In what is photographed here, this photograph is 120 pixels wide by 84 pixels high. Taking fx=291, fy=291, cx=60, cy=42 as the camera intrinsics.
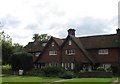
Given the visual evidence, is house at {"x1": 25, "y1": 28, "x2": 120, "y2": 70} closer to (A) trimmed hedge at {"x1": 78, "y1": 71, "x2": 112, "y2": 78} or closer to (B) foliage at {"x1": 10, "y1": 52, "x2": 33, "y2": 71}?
(B) foliage at {"x1": 10, "y1": 52, "x2": 33, "y2": 71}

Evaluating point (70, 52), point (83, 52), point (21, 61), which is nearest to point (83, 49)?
point (83, 52)

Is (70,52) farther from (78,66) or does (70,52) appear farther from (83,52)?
(78,66)

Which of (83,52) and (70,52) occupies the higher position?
(70,52)

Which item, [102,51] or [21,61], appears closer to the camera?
[21,61]

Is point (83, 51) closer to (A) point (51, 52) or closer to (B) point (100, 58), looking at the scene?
(B) point (100, 58)

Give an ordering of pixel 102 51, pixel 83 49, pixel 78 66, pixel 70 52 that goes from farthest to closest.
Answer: pixel 70 52
pixel 83 49
pixel 102 51
pixel 78 66

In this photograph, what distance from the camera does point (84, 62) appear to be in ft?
205

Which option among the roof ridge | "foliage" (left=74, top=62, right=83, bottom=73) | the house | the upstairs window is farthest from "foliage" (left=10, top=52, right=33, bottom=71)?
the upstairs window

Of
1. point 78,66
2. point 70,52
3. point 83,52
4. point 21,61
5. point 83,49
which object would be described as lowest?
point 78,66

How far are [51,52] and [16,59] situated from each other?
400 inches

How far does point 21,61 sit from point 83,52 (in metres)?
13.4

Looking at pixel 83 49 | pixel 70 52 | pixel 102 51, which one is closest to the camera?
Result: pixel 102 51

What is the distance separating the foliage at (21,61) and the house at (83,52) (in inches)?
275

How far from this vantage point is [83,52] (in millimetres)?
62906
